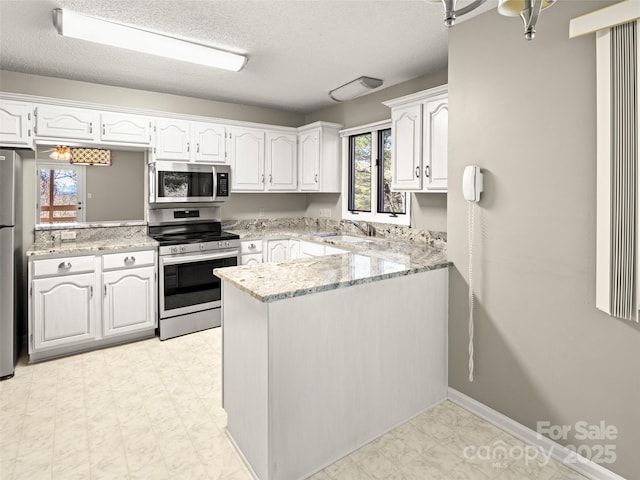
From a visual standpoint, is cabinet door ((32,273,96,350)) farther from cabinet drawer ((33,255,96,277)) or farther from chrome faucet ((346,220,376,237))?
chrome faucet ((346,220,376,237))

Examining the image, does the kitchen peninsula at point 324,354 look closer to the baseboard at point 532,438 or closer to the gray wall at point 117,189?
the baseboard at point 532,438

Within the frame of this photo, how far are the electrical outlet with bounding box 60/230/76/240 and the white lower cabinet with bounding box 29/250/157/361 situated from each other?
60cm

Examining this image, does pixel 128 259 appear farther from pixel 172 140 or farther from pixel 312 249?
pixel 312 249

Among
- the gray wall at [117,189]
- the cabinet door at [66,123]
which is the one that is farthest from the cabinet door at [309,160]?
the cabinet door at [66,123]

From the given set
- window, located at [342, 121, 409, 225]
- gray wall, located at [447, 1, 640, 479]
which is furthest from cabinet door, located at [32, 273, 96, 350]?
gray wall, located at [447, 1, 640, 479]

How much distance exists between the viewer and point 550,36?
6.00ft

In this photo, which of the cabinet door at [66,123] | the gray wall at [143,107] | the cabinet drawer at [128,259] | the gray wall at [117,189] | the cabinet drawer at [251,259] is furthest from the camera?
the cabinet drawer at [251,259]

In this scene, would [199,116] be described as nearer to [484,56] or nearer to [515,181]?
[484,56]

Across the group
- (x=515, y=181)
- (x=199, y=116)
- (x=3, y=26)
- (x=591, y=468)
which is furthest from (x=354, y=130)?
(x=591, y=468)

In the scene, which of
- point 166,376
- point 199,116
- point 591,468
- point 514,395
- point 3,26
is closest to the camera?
point 591,468

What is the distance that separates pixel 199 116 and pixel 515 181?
3.27 meters

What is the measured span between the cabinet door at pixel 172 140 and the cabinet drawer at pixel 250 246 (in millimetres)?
1074

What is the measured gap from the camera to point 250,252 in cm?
407

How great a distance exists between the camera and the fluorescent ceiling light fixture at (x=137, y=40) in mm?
2266
